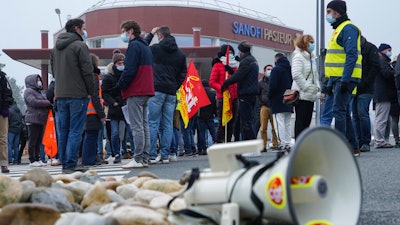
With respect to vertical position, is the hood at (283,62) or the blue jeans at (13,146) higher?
the hood at (283,62)

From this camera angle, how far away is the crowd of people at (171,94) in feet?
24.5

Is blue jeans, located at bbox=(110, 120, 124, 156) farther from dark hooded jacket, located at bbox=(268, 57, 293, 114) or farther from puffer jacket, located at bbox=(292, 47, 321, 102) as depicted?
puffer jacket, located at bbox=(292, 47, 321, 102)

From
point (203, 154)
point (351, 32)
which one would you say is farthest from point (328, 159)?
point (203, 154)

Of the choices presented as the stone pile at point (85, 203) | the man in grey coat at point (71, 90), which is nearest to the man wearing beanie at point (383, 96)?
the man in grey coat at point (71, 90)

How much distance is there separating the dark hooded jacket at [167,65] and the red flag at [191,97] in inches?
109

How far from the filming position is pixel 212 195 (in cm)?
256

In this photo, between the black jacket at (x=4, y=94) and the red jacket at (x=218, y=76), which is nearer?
the black jacket at (x=4, y=94)

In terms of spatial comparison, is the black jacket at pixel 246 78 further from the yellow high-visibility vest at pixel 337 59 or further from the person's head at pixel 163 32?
the yellow high-visibility vest at pixel 337 59

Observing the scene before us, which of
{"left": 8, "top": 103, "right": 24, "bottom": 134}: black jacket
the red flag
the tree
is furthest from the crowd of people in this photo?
the tree

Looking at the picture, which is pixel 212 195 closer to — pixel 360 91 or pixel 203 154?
pixel 360 91

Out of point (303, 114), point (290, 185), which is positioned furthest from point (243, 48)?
point (290, 185)

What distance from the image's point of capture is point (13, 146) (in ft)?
48.1

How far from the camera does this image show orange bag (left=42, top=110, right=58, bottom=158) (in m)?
11.2

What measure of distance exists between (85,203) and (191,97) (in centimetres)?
892
